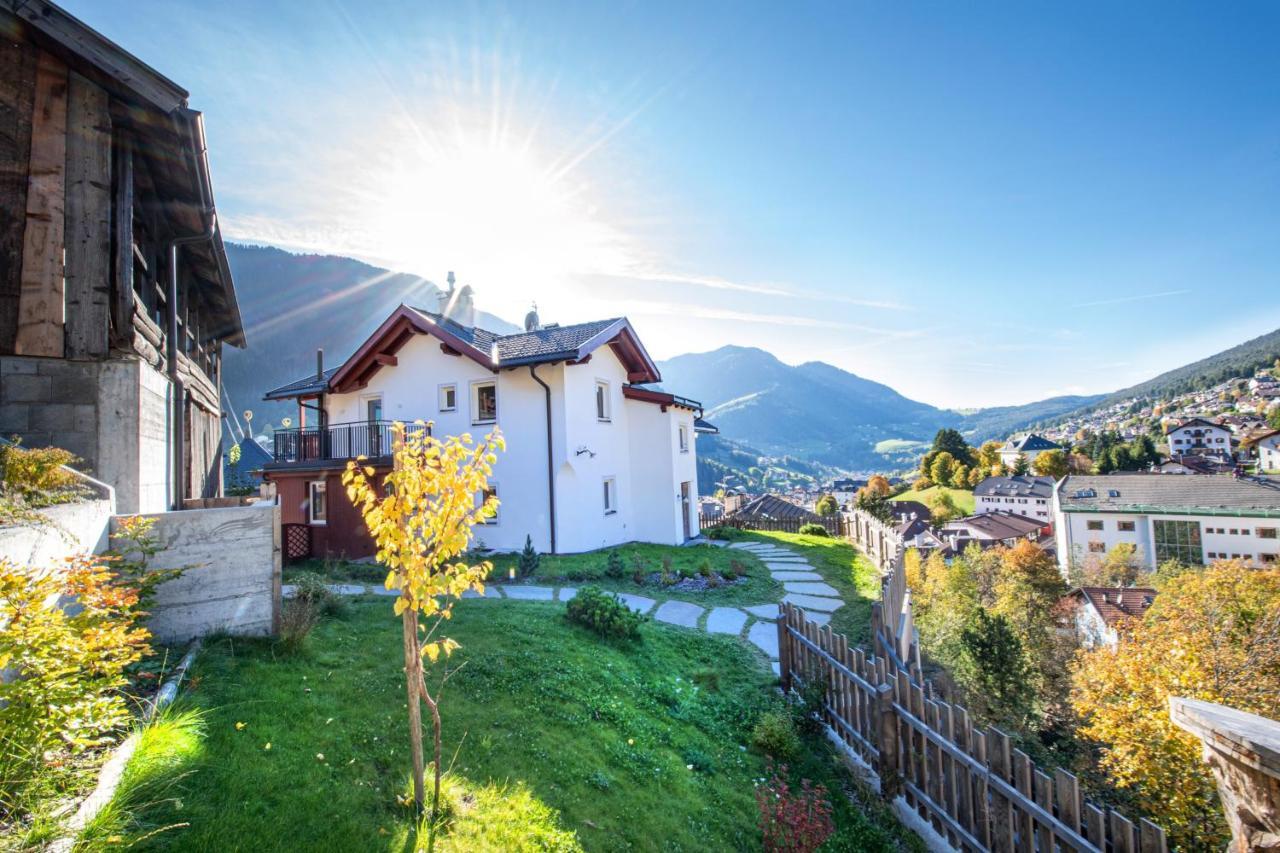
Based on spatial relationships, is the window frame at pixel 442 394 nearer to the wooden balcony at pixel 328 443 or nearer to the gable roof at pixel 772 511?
the wooden balcony at pixel 328 443

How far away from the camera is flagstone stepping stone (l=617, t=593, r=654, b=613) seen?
10.2 m

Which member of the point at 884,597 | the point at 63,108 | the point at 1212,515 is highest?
the point at 63,108

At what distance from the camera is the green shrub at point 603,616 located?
24.6 feet

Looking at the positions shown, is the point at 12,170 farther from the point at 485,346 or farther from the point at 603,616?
the point at 485,346

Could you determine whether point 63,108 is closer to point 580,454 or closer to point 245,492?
point 245,492

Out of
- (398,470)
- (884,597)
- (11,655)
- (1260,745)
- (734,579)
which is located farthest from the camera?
(734,579)

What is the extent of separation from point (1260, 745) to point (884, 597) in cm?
623

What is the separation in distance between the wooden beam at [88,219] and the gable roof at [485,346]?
30.7 ft

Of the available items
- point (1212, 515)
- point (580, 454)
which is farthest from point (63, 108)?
point (1212, 515)

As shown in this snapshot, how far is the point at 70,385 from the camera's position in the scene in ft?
18.0

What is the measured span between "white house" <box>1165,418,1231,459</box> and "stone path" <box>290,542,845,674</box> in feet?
359

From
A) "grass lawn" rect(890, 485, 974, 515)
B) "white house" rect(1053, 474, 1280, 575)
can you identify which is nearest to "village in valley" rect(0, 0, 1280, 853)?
"white house" rect(1053, 474, 1280, 575)

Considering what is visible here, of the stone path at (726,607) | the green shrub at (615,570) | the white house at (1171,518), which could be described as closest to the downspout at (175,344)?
the stone path at (726,607)

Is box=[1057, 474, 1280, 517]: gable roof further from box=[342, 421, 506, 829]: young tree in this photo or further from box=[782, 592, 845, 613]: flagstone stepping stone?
box=[342, 421, 506, 829]: young tree
